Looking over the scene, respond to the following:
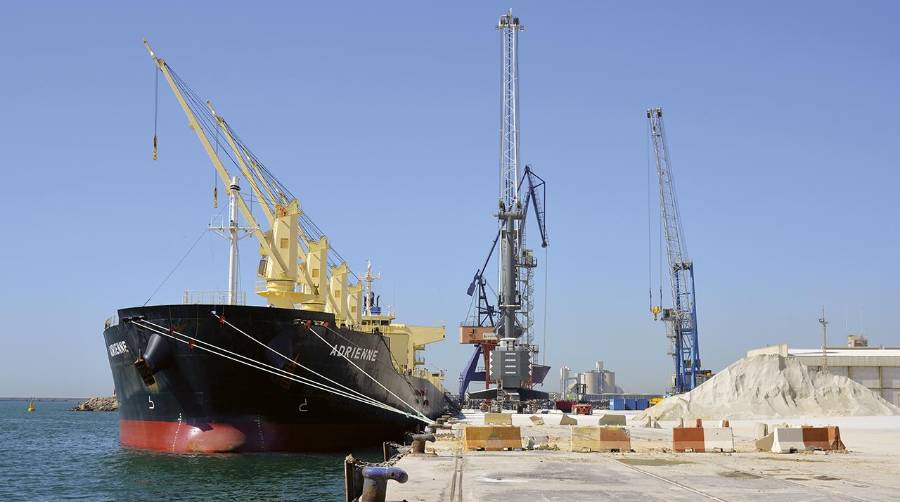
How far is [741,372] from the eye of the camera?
55.2 meters

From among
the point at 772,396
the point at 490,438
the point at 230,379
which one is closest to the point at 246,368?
Result: the point at 230,379

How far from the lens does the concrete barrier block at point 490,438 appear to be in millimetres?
23781

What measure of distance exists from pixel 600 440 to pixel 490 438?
10.5ft

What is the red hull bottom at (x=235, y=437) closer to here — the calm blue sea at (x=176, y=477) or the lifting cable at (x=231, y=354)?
the calm blue sea at (x=176, y=477)

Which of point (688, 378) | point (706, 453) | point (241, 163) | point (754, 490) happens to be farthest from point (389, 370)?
point (688, 378)

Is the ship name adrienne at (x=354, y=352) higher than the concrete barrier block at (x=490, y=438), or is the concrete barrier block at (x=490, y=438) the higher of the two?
the ship name adrienne at (x=354, y=352)

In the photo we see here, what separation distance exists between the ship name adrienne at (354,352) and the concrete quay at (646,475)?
8.38 m

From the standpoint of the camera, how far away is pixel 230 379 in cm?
3047

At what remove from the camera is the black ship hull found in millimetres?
30359

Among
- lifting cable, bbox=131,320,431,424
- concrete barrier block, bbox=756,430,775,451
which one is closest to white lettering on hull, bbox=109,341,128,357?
lifting cable, bbox=131,320,431,424

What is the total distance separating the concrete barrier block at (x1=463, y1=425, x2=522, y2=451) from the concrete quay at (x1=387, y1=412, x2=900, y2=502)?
0.48 meters

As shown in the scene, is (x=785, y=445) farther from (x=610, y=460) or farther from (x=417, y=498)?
(x=417, y=498)

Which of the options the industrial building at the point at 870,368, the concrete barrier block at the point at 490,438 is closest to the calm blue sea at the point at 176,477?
the concrete barrier block at the point at 490,438

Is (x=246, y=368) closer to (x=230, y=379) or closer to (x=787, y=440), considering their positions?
(x=230, y=379)
